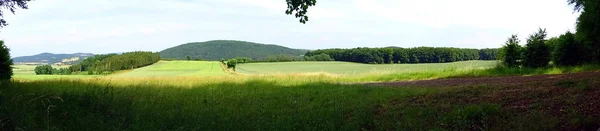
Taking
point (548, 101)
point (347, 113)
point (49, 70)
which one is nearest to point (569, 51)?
point (548, 101)

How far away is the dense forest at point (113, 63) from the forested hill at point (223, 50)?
113ft

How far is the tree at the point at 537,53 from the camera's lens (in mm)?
24297

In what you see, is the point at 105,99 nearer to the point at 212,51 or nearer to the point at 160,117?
the point at 160,117

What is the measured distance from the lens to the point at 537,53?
80.1 feet

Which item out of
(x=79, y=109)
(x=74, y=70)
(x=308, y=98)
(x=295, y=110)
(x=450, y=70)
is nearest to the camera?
(x=79, y=109)

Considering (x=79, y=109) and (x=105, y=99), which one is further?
(x=105, y=99)

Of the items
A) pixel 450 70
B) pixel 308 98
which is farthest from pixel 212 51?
pixel 308 98

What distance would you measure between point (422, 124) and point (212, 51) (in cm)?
11517

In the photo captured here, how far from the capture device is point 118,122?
6352mm

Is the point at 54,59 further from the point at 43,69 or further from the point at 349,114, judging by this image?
the point at 349,114

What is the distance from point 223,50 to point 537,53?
10088cm

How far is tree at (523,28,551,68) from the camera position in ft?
79.7

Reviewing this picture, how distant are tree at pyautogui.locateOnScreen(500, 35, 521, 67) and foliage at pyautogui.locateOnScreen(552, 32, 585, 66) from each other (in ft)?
7.03

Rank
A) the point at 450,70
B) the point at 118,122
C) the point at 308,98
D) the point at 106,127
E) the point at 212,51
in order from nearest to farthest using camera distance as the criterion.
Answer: the point at 106,127 → the point at 118,122 → the point at 308,98 → the point at 450,70 → the point at 212,51
